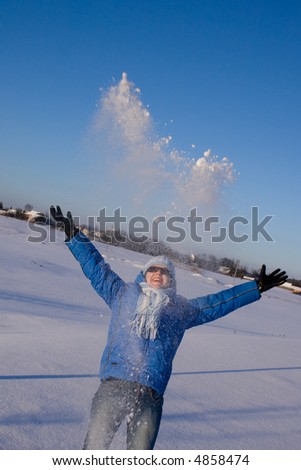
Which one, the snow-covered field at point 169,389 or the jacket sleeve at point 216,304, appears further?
the snow-covered field at point 169,389

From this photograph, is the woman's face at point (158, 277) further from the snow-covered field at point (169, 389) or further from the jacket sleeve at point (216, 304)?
the snow-covered field at point (169, 389)

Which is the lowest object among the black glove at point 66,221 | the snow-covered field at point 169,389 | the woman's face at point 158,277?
the snow-covered field at point 169,389

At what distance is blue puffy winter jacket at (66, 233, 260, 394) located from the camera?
2271 mm

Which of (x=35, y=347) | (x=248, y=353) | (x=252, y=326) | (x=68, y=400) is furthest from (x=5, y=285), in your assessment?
(x=252, y=326)

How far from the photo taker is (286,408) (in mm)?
4625

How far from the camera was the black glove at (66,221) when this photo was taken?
291cm

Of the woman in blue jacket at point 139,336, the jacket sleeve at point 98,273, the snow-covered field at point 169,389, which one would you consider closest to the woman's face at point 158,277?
the woman in blue jacket at point 139,336

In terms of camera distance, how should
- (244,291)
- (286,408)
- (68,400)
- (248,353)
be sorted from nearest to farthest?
(244,291) < (68,400) < (286,408) < (248,353)

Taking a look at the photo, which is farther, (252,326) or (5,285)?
(252,326)

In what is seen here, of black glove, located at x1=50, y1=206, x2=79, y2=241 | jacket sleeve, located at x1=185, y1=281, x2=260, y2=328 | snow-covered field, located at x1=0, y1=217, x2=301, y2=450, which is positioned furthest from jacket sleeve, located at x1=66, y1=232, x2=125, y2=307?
snow-covered field, located at x1=0, y1=217, x2=301, y2=450

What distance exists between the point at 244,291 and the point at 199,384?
7.50 feet

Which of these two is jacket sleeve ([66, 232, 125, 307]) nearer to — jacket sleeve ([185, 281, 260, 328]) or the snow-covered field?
jacket sleeve ([185, 281, 260, 328])
